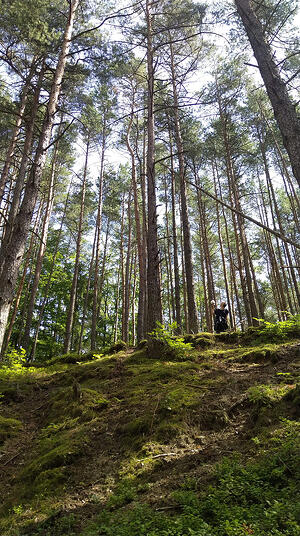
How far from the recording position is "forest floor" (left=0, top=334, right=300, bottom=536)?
221cm

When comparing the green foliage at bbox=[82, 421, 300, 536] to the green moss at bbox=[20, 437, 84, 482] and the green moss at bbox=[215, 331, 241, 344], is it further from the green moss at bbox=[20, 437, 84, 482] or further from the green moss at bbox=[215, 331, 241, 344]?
the green moss at bbox=[215, 331, 241, 344]

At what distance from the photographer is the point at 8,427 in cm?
437

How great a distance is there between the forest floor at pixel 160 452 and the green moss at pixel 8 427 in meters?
0.01

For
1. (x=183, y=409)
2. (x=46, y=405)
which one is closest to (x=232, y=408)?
(x=183, y=409)

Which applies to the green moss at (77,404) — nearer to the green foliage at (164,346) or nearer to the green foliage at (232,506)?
the green foliage at (232,506)

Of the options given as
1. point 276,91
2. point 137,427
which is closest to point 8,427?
point 137,427

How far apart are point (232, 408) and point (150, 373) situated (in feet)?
6.29

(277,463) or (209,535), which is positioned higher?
(277,463)

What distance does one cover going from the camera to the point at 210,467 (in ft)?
9.04

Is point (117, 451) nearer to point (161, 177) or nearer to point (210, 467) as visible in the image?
point (210, 467)

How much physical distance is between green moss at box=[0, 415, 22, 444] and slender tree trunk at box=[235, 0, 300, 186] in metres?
4.99

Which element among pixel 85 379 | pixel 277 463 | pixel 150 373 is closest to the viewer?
pixel 277 463

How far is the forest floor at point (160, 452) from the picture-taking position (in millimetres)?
2211

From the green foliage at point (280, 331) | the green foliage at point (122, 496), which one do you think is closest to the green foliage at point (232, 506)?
the green foliage at point (122, 496)
